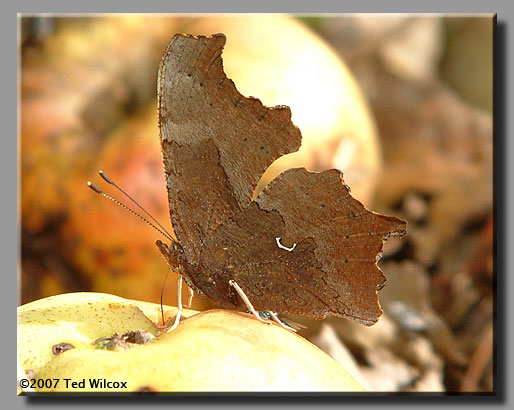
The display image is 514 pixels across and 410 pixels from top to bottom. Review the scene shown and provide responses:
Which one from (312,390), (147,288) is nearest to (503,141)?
(312,390)

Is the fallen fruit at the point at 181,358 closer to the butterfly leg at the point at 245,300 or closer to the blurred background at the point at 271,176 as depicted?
the butterfly leg at the point at 245,300

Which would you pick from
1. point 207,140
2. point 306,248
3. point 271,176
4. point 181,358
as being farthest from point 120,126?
point 181,358

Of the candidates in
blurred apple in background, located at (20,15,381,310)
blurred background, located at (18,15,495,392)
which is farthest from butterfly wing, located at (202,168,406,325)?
blurred apple in background, located at (20,15,381,310)

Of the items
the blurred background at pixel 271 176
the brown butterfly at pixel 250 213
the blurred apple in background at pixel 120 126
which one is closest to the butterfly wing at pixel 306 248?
the brown butterfly at pixel 250 213

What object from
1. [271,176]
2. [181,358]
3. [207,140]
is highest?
[271,176]

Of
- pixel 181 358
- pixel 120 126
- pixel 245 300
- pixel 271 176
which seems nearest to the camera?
pixel 181 358

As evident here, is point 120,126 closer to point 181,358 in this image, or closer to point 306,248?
point 306,248

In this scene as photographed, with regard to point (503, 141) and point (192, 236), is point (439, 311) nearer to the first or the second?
point (503, 141)

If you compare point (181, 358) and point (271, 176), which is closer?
point (181, 358)

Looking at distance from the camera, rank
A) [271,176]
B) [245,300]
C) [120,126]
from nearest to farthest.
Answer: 1. [245,300]
2. [271,176]
3. [120,126]
